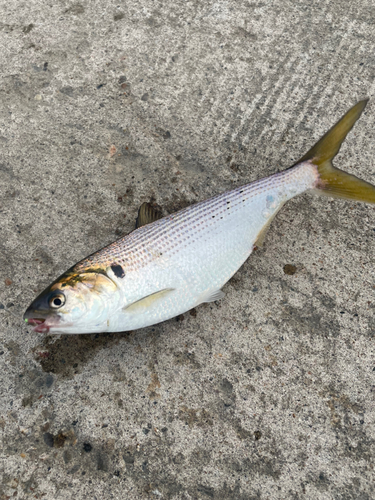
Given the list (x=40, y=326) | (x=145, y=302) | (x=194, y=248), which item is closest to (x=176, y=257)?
(x=194, y=248)

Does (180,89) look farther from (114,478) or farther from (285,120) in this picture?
(114,478)

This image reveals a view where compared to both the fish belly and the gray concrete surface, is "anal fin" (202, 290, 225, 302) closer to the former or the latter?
the fish belly

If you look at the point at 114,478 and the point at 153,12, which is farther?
the point at 153,12

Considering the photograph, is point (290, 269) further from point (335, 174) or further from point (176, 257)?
point (176, 257)

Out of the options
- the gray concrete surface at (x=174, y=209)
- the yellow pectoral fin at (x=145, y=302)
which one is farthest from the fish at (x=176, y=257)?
the gray concrete surface at (x=174, y=209)

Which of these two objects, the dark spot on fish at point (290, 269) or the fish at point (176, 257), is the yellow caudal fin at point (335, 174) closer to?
the fish at point (176, 257)

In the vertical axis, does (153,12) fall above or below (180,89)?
above

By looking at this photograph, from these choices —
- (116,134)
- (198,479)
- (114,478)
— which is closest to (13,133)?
(116,134)
